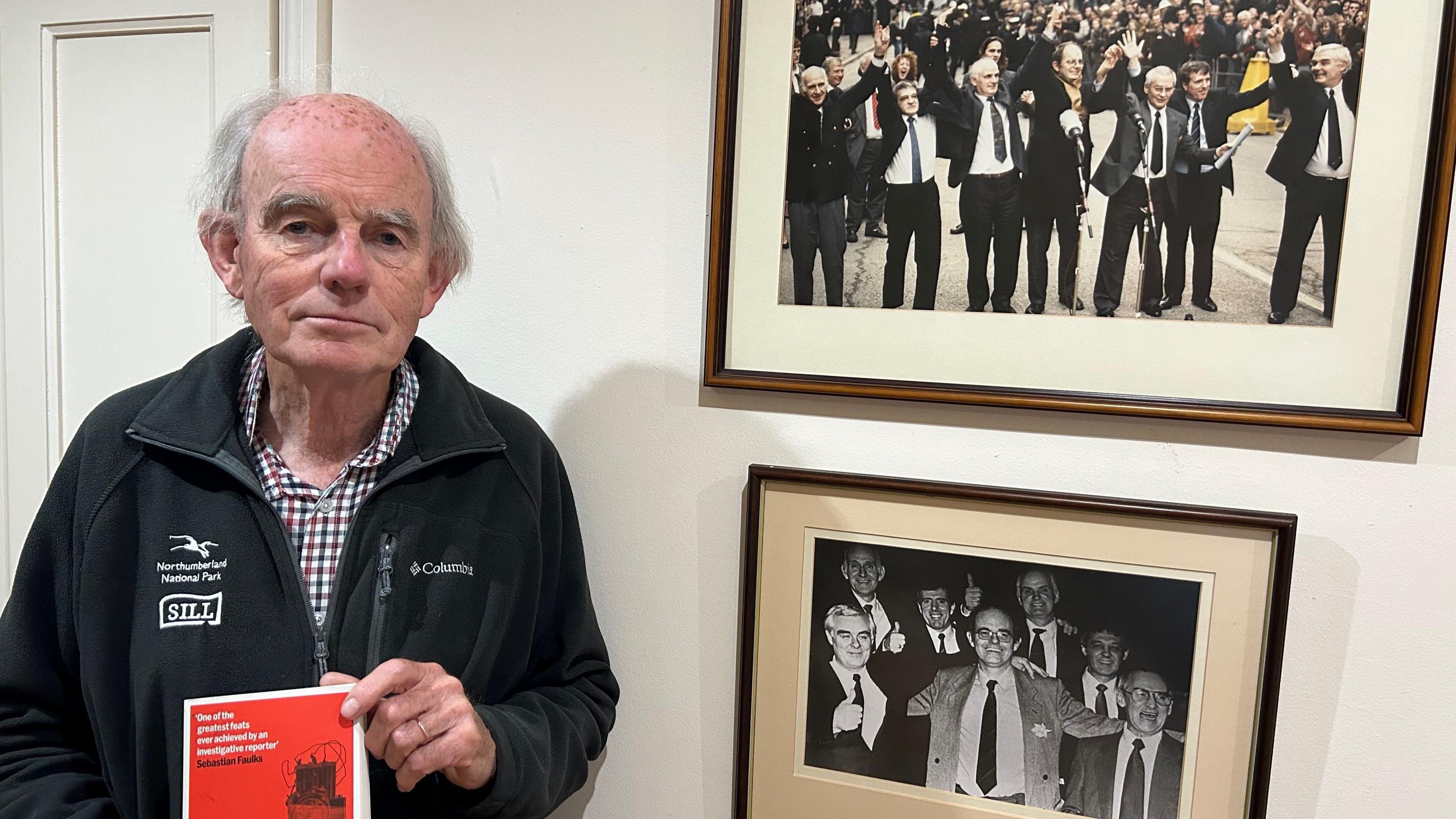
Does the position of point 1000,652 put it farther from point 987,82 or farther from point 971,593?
point 987,82

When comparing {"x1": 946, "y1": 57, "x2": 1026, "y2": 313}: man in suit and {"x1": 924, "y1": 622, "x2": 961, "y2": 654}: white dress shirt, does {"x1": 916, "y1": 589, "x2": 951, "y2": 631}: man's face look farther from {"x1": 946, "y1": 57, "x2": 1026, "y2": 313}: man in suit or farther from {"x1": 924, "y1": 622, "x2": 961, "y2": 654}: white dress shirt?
{"x1": 946, "y1": 57, "x2": 1026, "y2": 313}: man in suit

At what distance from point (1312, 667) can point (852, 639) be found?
48 cm

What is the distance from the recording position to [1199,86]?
853mm

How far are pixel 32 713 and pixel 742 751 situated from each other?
76 cm

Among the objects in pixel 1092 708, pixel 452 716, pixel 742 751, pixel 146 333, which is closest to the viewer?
pixel 452 716

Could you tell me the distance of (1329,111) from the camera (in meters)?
0.83

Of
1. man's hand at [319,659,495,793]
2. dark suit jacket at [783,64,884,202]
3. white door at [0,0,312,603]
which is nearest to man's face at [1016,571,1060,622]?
dark suit jacket at [783,64,884,202]

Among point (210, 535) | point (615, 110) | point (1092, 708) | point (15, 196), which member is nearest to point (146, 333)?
point (15, 196)

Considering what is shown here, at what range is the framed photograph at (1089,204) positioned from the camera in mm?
824

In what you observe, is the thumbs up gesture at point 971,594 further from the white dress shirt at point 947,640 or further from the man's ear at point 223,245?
the man's ear at point 223,245

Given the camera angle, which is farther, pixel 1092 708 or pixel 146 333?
pixel 146 333

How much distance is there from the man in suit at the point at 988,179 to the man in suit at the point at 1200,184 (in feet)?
0.50

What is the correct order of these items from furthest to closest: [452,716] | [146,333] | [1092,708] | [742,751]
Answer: [146,333] < [742,751] < [1092,708] < [452,716]

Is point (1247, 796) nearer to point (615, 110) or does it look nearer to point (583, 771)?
point (583, 771)
